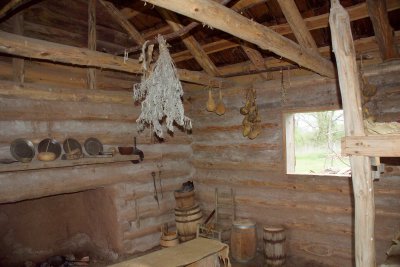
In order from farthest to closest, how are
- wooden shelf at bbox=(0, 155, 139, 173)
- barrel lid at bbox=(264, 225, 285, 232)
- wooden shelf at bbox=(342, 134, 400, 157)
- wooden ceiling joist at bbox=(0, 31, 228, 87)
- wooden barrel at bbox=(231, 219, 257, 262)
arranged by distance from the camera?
1. wooden barrel at bbox=(231, 219, 257, 262)
2. barrel lid at bbox=(264, 225, 285, 232)
3. wooden shelf at bbox=(0, 155, 139, 173)
4. wooden ceiling joist at bbox=(0, 31, 228, 87)
5. wooden shelf at bbox=(342, 134, 400, 157)

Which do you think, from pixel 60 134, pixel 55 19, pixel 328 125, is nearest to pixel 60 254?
pixel 60 134

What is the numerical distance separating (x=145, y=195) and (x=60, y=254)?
6.51 ft

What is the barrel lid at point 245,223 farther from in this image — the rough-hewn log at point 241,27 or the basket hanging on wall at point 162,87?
the rough-hewn log at point 241,27

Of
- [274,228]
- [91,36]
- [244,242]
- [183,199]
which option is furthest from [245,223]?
[91,36]

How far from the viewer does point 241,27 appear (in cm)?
359

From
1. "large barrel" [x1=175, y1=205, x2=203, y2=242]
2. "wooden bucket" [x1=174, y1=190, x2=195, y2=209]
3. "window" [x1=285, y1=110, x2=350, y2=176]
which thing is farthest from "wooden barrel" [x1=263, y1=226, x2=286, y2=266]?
"window" [x1=285, y1=110, x2=350, y2=176]

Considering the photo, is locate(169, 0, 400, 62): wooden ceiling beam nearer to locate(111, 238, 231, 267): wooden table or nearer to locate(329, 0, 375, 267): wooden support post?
locate(329, 0, 375, 267): wooden support post

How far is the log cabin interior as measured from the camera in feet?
15.5

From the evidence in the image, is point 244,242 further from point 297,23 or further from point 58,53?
point 58,53

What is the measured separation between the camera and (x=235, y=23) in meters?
3.49

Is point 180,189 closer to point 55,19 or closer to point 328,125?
point 55,19

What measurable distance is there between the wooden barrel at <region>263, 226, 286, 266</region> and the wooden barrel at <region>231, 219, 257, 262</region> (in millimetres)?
286

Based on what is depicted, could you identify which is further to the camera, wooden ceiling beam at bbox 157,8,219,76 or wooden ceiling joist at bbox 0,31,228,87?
wooden ceiling beam at bbox 157,8,219,76

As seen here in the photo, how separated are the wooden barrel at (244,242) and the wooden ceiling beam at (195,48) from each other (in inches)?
125
